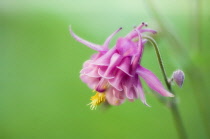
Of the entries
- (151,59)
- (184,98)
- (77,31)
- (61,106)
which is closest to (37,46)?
(77,31)

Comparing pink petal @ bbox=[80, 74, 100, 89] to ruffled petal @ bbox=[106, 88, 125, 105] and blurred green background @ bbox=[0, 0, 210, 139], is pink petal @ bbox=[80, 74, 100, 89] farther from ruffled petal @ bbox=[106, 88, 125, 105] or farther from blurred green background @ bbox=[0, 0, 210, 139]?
blurred green background @ bbox=[0, 0, 210, 139]

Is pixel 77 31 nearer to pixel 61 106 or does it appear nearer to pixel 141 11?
pixel 141 11

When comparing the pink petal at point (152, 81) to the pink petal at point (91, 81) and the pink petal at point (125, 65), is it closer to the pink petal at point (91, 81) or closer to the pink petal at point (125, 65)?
the pink petal at point (125, 65)

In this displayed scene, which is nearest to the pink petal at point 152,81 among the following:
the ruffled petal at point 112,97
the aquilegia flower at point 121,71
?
the aquilegia flower at point 121,71

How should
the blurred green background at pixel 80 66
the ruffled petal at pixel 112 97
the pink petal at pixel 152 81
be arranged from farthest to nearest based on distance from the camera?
the blurred green background at pixel 80 66, the ruffled petal at pixel 112 97, the pink petal at pixel 152 81

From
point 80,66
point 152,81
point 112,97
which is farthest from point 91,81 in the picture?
point 80,66

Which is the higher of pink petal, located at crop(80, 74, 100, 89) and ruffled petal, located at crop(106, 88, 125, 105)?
pink petal, located at crop(80, 74, 100, 89)

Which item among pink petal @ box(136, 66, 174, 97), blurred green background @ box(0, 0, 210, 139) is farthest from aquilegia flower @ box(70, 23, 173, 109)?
blurred green background @ box(0, 0, 210, 139)
